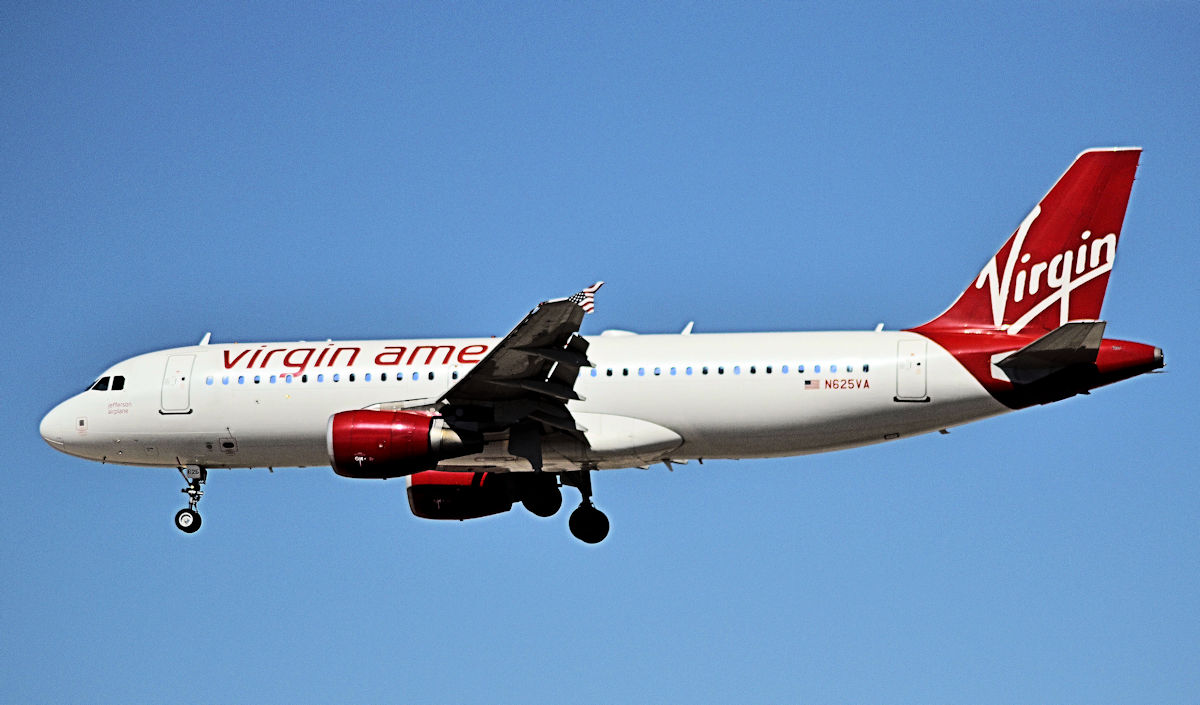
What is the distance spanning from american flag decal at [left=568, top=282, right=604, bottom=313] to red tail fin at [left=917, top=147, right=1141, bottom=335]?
814 centimetres

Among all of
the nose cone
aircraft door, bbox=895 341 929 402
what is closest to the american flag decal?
aircraft door, bbox=895 341 929 402

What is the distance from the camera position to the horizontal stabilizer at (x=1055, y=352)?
108ft

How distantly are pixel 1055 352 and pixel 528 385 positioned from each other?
427 inches

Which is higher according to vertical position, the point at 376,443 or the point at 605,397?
the point at 605,397

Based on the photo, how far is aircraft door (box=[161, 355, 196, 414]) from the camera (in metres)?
39.4

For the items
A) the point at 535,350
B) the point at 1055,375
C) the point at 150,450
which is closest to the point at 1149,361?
the point at 1055,375

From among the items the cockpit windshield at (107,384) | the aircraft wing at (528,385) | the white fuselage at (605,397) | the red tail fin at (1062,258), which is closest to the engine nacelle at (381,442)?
the aircraft wing at (528,385)

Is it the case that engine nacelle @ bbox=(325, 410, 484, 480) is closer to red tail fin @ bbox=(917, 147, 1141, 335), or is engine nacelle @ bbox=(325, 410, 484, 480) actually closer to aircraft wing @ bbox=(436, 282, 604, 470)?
aircraft wing @ bbox=(436, 282, 604, 470)

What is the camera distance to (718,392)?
35969 mm

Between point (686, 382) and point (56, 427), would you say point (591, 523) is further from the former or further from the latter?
point (56, 427)

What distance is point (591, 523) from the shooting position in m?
40.0

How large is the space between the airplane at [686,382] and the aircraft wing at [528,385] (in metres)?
0.04

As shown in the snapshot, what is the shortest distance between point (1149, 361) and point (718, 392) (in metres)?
8.83

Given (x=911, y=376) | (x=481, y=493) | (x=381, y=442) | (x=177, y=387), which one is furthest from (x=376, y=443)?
(x=911, y=376)
